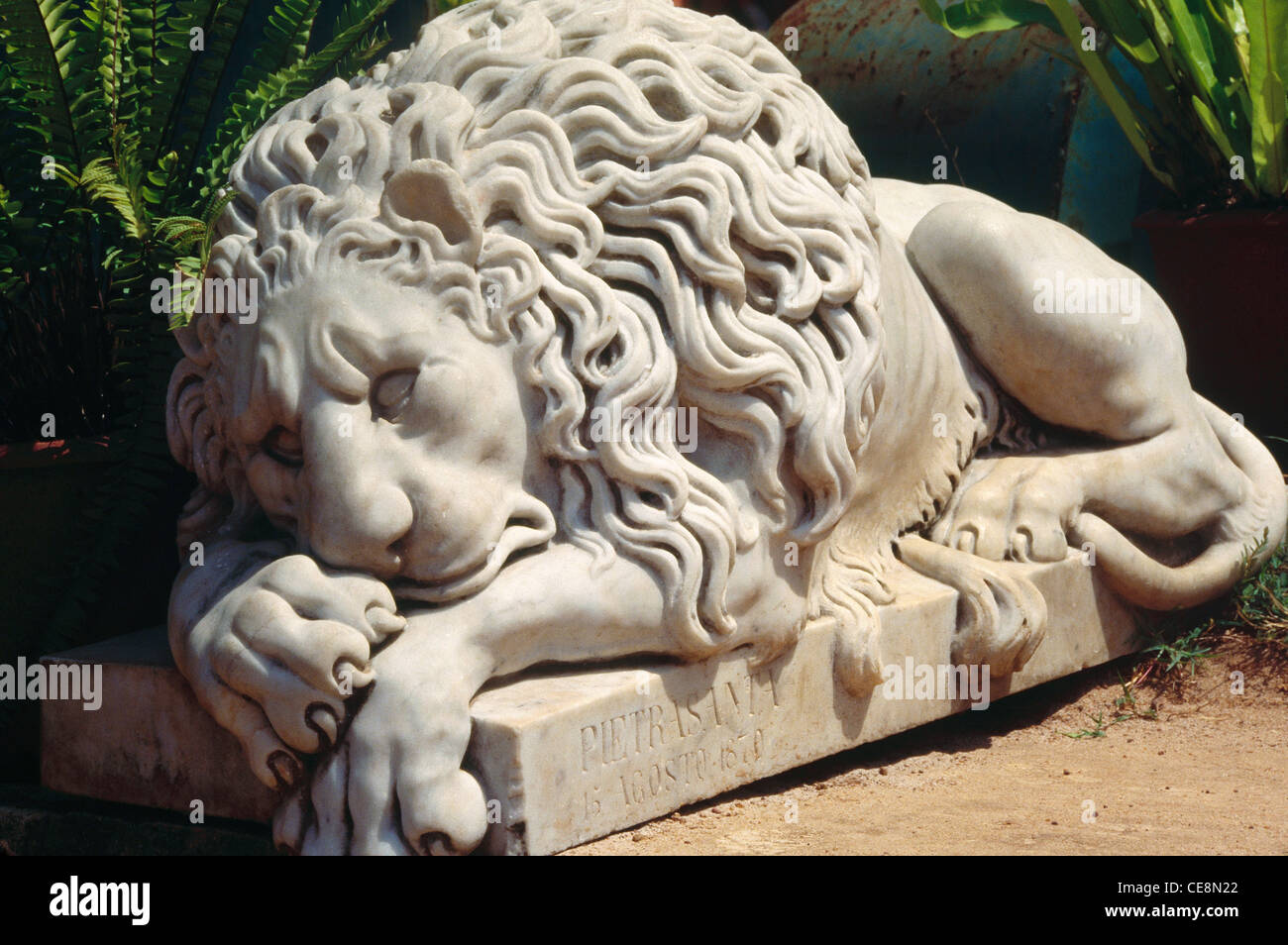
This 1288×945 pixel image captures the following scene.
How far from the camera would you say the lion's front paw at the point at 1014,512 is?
4332 millimetres

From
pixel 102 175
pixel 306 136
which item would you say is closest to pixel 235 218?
pixel 306 136

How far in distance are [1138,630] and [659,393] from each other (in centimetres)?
205

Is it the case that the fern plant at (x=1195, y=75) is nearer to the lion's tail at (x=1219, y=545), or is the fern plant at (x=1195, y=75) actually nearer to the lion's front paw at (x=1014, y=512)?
the lion's tail at (x=1219, y=545)

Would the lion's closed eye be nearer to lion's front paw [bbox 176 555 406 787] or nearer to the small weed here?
lion's front paw [bbox 176 555 406 787]

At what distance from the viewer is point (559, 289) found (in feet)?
10.9

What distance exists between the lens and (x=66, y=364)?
4.20 meters

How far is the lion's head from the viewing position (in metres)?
3.20

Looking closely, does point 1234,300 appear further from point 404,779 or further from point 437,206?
point 404,779

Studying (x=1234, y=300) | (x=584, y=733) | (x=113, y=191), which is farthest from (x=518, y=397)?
(x=1234, y=300)

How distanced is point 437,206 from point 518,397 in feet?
1.32

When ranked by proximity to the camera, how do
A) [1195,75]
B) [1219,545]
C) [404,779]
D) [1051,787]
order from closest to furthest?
[404,779]
[1051,787]
[1219,545]
[1195,75]

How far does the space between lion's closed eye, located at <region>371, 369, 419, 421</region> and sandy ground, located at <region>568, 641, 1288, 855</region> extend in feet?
3.00

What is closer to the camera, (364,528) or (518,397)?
(364,528)

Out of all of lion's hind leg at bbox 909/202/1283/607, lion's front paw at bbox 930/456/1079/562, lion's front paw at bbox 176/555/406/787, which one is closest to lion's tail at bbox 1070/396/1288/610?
lion's hind leg at bbox 909/202/1283/607
